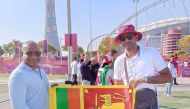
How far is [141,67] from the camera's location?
448 cm

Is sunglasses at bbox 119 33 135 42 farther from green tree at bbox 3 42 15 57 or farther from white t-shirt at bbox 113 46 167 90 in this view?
green tree at bbox 3 42 15 57

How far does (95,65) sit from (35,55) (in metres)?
11.1

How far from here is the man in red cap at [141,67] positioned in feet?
14.6

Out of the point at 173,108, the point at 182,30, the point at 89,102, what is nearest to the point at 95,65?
the point at 173,108

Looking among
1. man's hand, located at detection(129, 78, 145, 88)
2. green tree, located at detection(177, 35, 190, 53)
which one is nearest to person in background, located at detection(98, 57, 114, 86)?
man's hand, located at detection(129, 78, 145, 88)

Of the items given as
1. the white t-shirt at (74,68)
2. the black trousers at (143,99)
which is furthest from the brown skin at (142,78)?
the white t-shirt at (74,68)

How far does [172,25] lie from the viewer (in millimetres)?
128250

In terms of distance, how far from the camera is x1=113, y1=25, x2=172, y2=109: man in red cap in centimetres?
445

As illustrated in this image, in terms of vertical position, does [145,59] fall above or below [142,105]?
above

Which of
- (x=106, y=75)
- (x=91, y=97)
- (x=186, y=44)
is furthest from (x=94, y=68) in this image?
(x=186, y=44)

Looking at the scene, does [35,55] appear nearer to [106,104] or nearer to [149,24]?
[106,104]

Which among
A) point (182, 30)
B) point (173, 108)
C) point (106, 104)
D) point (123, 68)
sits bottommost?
point (173, 108)

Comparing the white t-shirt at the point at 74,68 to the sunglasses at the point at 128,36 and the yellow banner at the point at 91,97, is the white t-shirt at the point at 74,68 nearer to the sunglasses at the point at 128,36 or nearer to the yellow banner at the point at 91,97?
the yellow banner at the point at 91,97

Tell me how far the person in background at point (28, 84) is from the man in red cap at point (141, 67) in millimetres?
923
